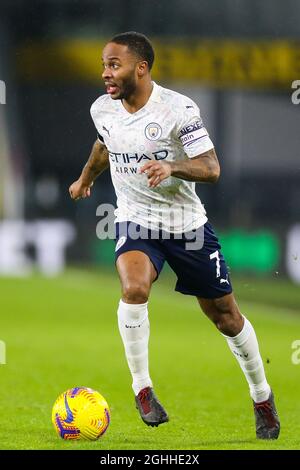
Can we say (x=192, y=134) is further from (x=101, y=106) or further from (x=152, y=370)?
(x=152, y=370)

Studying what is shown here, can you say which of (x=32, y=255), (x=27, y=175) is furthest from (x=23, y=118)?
(x=32, y=255)

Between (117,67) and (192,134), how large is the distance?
1.77 ft

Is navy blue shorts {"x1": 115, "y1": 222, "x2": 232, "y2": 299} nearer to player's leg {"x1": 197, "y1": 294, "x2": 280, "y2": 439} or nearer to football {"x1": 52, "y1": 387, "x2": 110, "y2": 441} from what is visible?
player's leg {"x1": 197, "y1": 294, "x2": 280, "y2": 439}

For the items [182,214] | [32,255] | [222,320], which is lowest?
[32,255]

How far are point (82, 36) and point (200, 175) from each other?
84.0 feet

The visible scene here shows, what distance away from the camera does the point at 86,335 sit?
12695mm

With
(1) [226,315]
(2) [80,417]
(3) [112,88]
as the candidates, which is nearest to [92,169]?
(3) [112,88]

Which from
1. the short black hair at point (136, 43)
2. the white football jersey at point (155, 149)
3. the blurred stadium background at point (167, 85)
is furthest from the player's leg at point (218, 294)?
the blurred stadium background at point (167, 85)

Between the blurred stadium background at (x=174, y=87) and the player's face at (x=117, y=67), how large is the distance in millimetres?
11191

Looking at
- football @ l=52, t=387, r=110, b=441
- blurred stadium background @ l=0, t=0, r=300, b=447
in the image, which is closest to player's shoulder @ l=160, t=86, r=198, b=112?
football @ l=52, t=387, r=110, b=441

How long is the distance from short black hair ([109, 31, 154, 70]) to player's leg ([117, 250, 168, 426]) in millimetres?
1078

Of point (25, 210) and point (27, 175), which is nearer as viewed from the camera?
point (25, 210)

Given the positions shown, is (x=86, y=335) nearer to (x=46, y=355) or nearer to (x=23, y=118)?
(x=46, y=355)

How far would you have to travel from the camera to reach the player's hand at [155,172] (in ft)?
19.3
